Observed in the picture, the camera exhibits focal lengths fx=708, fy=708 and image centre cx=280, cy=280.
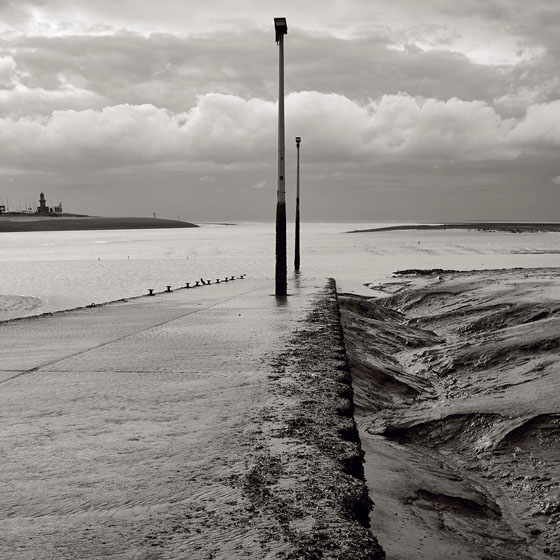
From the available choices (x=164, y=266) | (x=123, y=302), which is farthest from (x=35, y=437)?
(x=164, y=266)

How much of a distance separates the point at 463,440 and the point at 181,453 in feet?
12.6

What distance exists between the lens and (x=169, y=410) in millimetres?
5328

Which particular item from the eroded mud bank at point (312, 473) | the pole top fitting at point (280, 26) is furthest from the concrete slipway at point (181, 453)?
the pole top fitting at point (280, 26)

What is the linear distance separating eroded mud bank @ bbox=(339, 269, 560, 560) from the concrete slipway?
0.58 meters

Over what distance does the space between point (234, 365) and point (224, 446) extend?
115 inches

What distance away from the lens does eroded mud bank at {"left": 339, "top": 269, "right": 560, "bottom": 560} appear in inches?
178

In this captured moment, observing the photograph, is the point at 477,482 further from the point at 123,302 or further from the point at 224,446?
the point at 123,302

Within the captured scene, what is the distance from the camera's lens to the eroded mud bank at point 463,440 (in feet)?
14.8

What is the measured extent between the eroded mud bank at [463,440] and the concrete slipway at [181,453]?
1.91 feet

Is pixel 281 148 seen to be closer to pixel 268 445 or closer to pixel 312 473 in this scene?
pixel 268 445

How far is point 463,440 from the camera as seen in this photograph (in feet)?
23.5

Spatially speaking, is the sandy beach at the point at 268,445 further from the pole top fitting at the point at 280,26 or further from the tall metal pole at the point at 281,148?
the pole top fitting at the point at 280,26

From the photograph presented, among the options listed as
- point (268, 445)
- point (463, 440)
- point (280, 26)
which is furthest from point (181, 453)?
point (280, 26)

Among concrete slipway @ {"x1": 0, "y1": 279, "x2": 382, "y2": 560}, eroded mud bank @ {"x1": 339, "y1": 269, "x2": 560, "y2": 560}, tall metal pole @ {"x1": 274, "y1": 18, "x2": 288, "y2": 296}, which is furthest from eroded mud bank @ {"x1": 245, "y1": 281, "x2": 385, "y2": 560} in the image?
tall metal pole @ {"x1": 274, "y1": 18, "x2": 288, "y2": 296}
